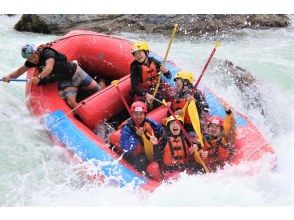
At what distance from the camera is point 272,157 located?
3975mm

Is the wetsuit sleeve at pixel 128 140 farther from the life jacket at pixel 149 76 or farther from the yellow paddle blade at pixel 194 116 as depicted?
the life jacket at pixel 149 76

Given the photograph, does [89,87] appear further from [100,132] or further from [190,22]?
[190,22]

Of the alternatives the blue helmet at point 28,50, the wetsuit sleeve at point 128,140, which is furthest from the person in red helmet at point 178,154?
the blue helmet at point 28,50

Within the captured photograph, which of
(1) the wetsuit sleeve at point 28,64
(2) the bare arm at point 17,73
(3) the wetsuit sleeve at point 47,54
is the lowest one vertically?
(2) the bare arm at point 17,73

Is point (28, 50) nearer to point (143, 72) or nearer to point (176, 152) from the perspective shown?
point (143, 72)

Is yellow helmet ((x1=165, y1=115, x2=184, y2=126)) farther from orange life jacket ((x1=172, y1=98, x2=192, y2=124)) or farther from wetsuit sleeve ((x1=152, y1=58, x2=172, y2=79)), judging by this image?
wetsuit sleeve ((x1=152, y1=58, x2=172, y2=79))

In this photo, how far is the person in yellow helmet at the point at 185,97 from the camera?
4168 mm

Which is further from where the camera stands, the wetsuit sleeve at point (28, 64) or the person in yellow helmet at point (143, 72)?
the wetsuit sleeve at point (28, 64)

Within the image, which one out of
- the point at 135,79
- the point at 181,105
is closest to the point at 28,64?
the point at 135,79

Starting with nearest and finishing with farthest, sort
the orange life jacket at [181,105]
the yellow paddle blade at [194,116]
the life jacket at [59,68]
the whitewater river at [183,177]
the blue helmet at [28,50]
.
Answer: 1. the whitewater river at [183,177]
2. the yellow paddle blade at [194,116]
3. the orange life jacket at [181,105]
4. the blue helmet at [28,50]
5. the life jacket at [59,68]

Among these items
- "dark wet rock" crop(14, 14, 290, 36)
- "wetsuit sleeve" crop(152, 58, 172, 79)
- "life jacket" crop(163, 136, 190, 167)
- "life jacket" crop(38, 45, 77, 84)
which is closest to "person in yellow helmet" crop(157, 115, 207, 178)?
"life jacket" crop(163, 136, 190, 167)

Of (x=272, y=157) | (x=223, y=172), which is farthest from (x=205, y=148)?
(x=272, y=157)

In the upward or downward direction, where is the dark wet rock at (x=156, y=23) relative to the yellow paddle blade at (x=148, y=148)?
downward

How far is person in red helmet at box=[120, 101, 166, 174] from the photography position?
13.0ft
